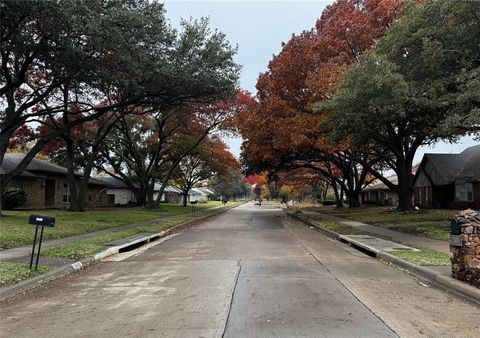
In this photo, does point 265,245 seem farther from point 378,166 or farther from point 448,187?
point 378,166

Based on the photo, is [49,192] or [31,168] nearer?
[31,168]

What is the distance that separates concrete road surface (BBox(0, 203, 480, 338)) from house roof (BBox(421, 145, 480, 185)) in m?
27.4

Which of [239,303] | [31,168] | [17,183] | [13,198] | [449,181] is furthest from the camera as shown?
[449,181]

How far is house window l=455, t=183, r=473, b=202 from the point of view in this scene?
3547 centimetres

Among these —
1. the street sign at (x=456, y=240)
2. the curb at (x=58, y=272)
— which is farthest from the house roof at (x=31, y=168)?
the street sign at (x=456, y=240)

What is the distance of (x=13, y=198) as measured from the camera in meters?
31.8

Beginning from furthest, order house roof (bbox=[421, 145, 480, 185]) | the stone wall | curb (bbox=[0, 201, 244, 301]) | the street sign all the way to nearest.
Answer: house roof (bbox=[421, 145, 480, 185]) < the street sign < the stone wall < curb (bbox=[0, 201, 244, 301])

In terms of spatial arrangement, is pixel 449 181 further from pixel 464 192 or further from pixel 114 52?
pixel 114 52

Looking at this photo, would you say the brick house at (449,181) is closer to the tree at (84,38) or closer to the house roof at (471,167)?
the house roof at (471,167)

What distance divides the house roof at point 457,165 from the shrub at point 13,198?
32079 millimetres

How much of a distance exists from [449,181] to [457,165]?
249 centimetres

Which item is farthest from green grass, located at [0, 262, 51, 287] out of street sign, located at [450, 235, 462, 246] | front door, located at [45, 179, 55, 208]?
front door, located at [45, 179, 55, 208]

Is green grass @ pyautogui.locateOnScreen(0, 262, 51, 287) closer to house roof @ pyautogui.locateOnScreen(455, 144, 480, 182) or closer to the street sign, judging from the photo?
the street sign

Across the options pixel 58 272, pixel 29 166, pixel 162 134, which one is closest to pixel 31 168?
pixel 29 166
